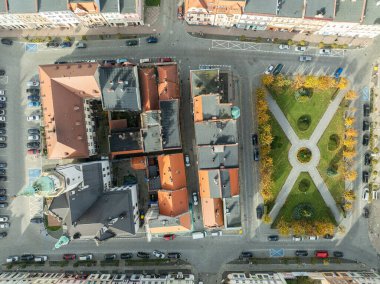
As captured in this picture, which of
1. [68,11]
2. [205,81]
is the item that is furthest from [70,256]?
[68,11]

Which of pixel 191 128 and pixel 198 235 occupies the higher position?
pixel 191 128

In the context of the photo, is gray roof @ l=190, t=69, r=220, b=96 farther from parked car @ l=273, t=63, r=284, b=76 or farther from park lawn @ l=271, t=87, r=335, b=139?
parked car @ l=273, t=63, r=284, b=76

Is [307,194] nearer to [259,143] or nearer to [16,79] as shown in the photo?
[259,143]

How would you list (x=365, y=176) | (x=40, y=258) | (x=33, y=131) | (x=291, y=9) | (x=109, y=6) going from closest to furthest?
(x=291, y=9), (x=109, y=6), (x=365, y=176), (x=33, y=131), (x=40, y=258)

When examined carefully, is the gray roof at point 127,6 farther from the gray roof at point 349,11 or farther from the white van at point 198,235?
the white van at point 198,235

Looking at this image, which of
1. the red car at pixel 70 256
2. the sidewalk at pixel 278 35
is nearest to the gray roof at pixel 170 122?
the sidewalk at pixel 278 35

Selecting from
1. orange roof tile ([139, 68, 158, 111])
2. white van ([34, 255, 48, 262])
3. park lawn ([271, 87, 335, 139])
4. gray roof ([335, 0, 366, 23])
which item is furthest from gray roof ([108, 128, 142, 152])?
gray roof ([335, 0, 366, 23])

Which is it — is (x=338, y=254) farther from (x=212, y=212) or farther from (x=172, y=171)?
(x=172, y=171)
